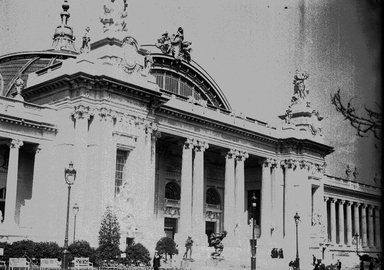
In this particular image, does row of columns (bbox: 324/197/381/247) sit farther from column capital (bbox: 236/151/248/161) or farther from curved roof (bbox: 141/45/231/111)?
column capital (bbox: 236/151/248/161)

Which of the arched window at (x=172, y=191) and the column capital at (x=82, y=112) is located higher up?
the column capital at (x=82, y=112)

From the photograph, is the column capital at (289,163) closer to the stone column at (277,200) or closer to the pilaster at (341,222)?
the stone column at (277,200)

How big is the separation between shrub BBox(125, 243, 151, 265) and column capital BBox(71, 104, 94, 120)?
10.9 m

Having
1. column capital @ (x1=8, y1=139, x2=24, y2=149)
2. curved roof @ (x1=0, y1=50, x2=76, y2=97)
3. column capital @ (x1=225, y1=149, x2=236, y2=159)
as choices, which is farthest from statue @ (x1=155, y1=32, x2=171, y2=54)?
column capital @ (x1=8, y1=139, x2=24, y2=149)

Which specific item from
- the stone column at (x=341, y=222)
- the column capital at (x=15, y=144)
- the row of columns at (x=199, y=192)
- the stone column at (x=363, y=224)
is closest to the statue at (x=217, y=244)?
the row of columns at (x=199, y=192)

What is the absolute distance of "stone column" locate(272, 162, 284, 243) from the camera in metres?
65.9

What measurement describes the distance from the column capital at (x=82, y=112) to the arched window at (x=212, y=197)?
27608 millimetres

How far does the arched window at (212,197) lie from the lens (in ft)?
226

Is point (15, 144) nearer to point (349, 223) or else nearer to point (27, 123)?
point (27, 123)

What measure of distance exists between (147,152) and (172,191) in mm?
17040

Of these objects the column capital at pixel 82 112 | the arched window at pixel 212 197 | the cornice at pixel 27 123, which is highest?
the column capital at pixel 82 112

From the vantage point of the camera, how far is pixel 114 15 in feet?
157

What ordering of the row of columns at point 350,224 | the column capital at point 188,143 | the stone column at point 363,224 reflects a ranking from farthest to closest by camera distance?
the stone column at point 363,224
the row of columns at point 350,224
the column capital at point 188,143

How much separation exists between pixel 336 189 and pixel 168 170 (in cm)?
3652
